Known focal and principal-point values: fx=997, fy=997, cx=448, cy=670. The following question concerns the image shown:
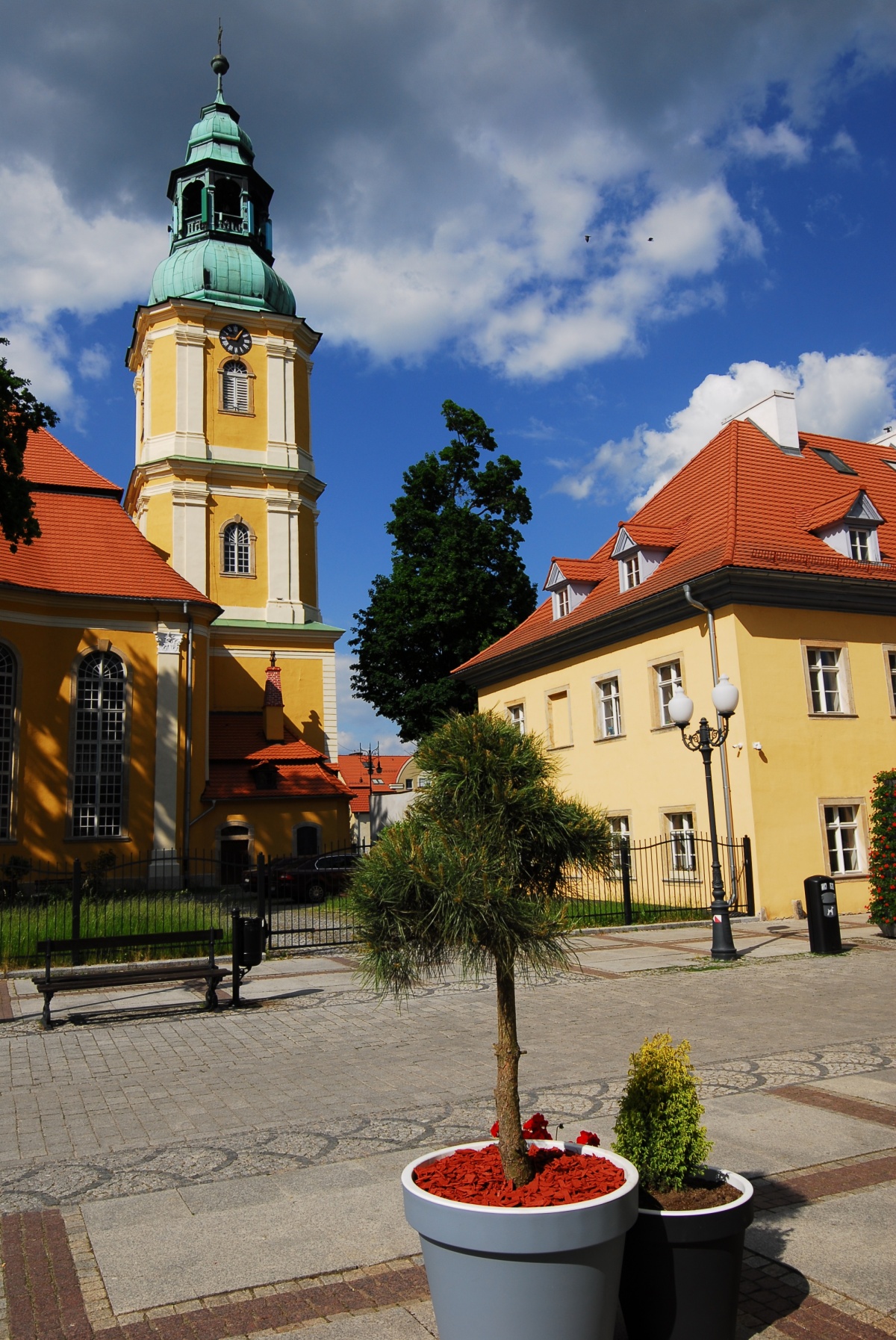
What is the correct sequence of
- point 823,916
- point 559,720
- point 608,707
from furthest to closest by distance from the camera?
1. point 559,720
2. point 608,707
3. point 823,916

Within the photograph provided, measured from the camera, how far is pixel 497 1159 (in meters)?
3.90

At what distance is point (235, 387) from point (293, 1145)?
1443 inches

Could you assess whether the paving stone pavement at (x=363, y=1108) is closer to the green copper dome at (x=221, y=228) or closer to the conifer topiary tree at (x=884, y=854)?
the conifer topiary tree at (x=884, y=854)

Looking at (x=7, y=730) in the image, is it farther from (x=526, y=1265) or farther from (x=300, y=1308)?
(x=526, y=1265)

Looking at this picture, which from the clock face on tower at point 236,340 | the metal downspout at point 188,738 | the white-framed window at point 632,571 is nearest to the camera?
the white-framed window at point 632,571

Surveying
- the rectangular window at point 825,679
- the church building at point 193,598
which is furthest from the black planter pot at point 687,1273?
the church building at point 193,598

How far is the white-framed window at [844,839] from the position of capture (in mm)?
20281

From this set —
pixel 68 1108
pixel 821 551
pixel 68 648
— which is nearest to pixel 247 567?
pixel 68 648

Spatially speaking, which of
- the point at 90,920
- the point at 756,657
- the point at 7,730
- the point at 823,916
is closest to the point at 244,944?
the point at 90,920

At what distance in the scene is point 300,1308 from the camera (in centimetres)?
418

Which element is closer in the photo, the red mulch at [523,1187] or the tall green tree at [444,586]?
the red mulch at [523,1187]

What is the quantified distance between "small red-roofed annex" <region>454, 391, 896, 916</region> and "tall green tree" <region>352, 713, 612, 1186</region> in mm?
13662

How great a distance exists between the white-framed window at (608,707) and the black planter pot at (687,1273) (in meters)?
20.3

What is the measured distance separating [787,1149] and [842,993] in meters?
6.23
